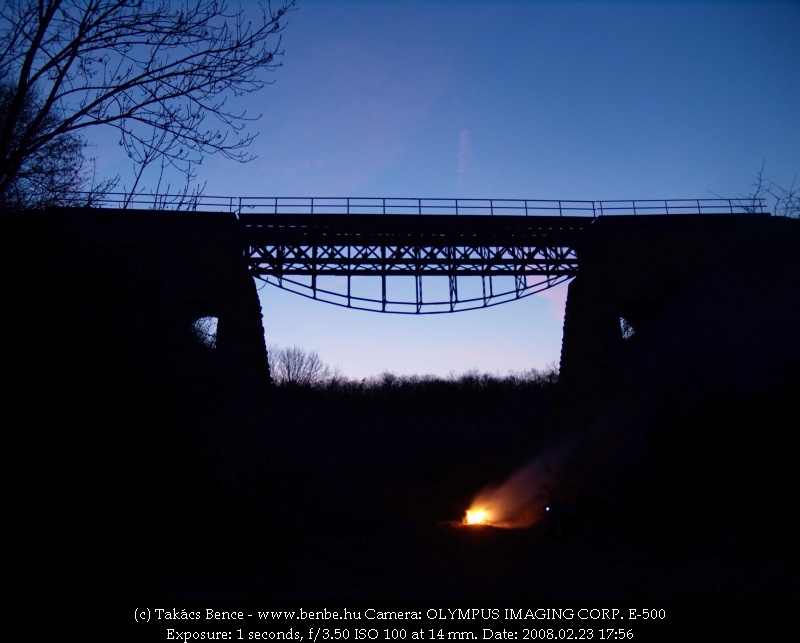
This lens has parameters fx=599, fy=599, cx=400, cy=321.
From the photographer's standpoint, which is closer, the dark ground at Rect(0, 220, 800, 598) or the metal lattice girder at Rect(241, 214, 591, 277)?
the dark ground at Rect(0, 220, 800, 598)

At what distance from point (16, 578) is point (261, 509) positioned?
5101 mm

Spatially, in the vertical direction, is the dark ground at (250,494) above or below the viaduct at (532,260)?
below

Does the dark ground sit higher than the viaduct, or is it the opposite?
the viaduct

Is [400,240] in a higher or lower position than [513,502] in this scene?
higher

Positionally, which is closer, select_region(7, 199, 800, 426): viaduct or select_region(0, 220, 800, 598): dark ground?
select_region(0, 220, 800, 598): dark ground

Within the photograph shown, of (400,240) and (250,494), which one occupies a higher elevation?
(400,240)

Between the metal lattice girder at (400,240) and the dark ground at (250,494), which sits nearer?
the dark ground at (250,494)

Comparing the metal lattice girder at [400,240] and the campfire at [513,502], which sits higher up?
the metal lattice girder at [400,240]

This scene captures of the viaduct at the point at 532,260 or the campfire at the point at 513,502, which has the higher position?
the viaduct at the point at 532,260

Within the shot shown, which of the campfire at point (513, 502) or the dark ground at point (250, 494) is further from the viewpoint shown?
the campfire at point (513, 502)

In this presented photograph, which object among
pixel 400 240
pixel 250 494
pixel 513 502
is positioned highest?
pixel 400 240

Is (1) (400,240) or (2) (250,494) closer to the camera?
(2) (250,494)

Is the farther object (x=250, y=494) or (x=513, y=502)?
(x=513, y=502)

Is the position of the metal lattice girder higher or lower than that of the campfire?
higher
